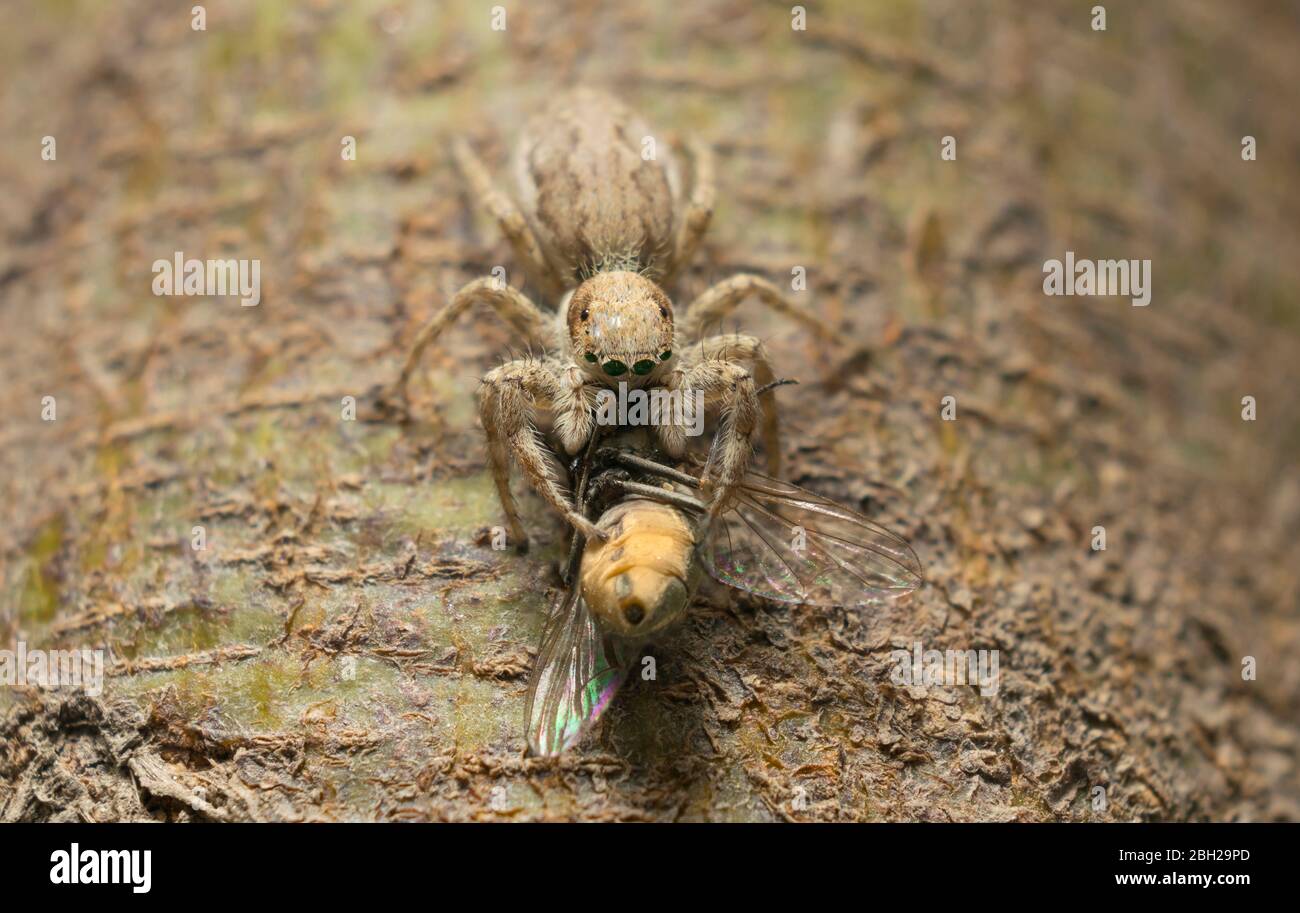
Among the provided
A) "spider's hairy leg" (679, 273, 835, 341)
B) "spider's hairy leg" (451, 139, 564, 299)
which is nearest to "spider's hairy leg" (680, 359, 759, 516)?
"spider's hairy leg" (679, 273, 835, 341)

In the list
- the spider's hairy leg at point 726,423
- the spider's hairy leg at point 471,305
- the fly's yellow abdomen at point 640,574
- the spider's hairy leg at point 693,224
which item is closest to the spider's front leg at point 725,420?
the spider's hairy leg at point 726,423

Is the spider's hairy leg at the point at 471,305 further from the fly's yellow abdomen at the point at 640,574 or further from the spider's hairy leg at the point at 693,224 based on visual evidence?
the fly's yellow abdomen at the point at 640,574

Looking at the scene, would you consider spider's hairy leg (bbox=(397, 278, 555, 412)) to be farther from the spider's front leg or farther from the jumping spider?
the spider's front leg

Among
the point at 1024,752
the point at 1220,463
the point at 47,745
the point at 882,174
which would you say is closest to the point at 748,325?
the point at 882,174

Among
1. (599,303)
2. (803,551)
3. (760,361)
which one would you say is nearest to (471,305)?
(599,303)

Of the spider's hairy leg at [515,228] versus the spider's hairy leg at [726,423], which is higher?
the spider's hairy leg at [515,228]

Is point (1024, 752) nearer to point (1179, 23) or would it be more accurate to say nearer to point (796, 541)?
point (796, 541)
